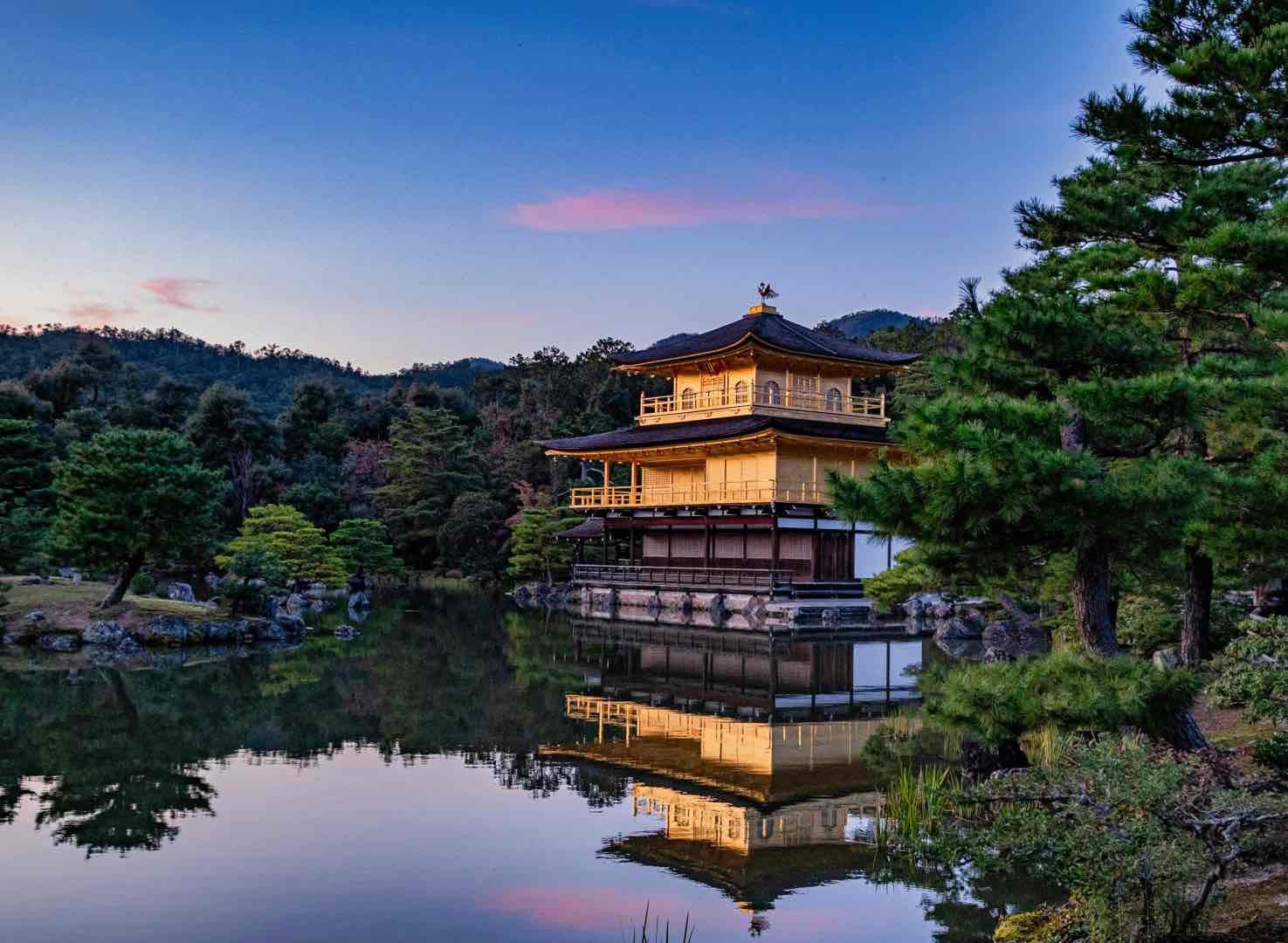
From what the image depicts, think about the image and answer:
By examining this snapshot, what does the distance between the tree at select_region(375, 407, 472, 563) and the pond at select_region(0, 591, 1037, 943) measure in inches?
1100

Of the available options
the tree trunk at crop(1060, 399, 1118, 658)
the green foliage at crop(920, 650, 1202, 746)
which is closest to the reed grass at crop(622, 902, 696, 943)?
the green foliage at crop(920, 650, 1202, 746)

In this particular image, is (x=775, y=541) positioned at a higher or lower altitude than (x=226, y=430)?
lower

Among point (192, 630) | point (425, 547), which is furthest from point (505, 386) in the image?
point (192, 630)

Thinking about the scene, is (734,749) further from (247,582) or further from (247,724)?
(247,582)

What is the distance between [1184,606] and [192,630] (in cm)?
1765

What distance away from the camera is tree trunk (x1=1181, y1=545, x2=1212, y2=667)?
12398mm

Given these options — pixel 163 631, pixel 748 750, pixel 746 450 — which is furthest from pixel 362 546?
pixel 748 750

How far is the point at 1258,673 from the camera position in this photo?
8.45 m

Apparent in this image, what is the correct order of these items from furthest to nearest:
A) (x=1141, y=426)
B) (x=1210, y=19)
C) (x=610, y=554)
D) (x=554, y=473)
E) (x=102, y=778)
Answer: (x=554, y=473) < (x=610, y=554) < (x=102, y=778) < (x=1210, y=19) < (x=1141, y=426)

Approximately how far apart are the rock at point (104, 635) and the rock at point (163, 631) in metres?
0.26

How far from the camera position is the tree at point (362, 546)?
1547 inches

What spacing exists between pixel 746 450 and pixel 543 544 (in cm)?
970

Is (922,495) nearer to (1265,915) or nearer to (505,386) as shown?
(1265,915)

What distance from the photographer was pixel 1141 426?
762 cm
